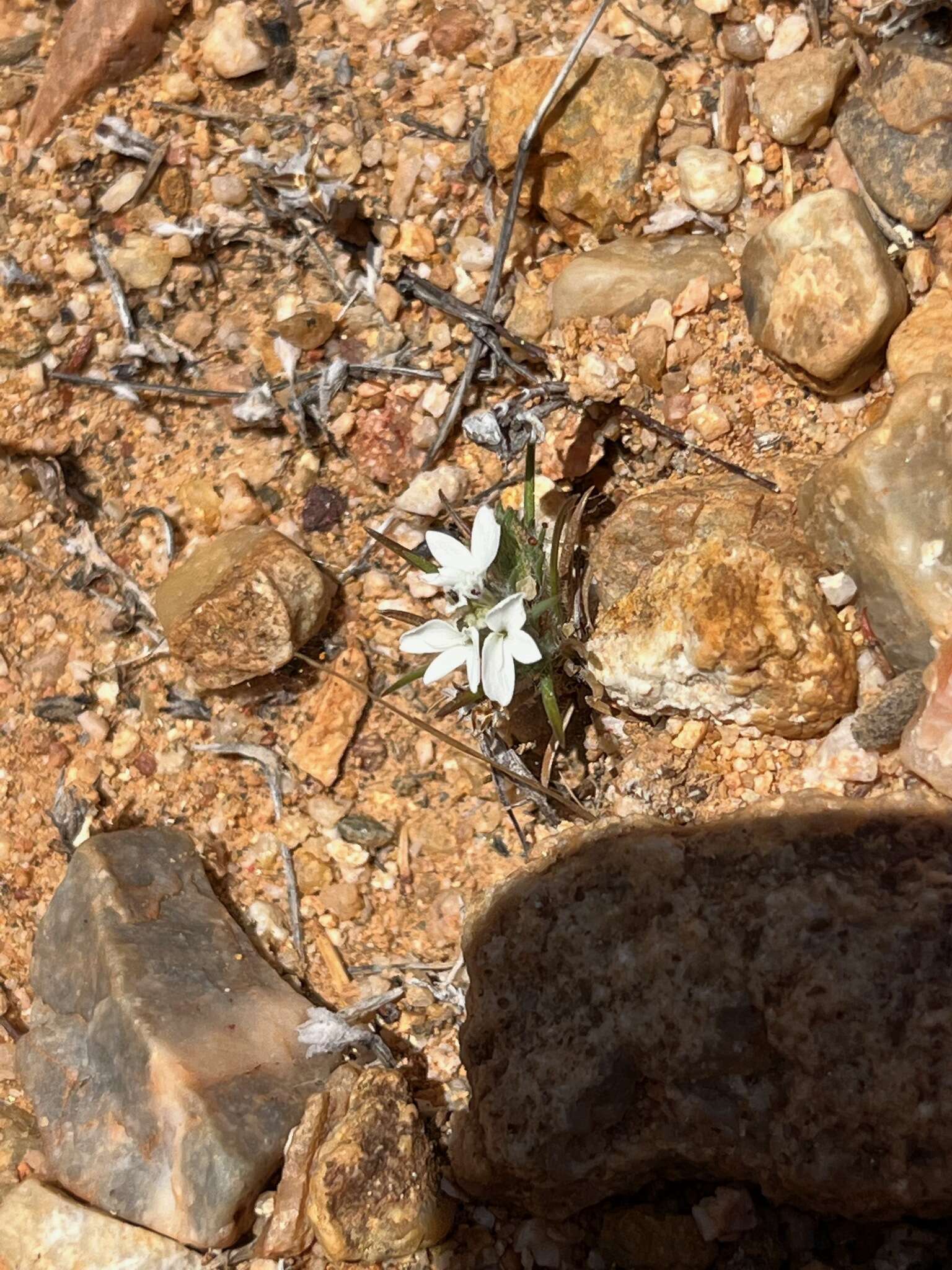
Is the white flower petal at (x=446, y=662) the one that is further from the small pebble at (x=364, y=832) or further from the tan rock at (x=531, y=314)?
the tan rock at (x=531, y=314)

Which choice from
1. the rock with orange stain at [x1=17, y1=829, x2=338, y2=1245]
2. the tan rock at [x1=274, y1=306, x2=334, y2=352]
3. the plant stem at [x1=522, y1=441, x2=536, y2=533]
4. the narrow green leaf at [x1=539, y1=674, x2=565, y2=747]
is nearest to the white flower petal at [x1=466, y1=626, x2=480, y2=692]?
the narrow green leaf at [x1=539, y1=674, x2=565, y2=747]

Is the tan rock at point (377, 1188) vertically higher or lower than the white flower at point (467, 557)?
lower

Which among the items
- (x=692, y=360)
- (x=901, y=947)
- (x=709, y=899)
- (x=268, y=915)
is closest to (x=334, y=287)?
(x=692, y=360)

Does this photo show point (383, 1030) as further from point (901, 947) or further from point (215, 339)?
point (215, 339)

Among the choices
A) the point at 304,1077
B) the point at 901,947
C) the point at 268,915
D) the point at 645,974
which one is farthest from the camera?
the point at 268,915

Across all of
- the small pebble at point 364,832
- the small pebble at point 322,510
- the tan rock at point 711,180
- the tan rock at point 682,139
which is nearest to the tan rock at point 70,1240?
the small pebble at point 364,832

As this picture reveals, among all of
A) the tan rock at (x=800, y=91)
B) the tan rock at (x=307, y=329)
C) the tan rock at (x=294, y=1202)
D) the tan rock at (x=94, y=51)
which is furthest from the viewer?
the tan rock at (x=94, y=51)
